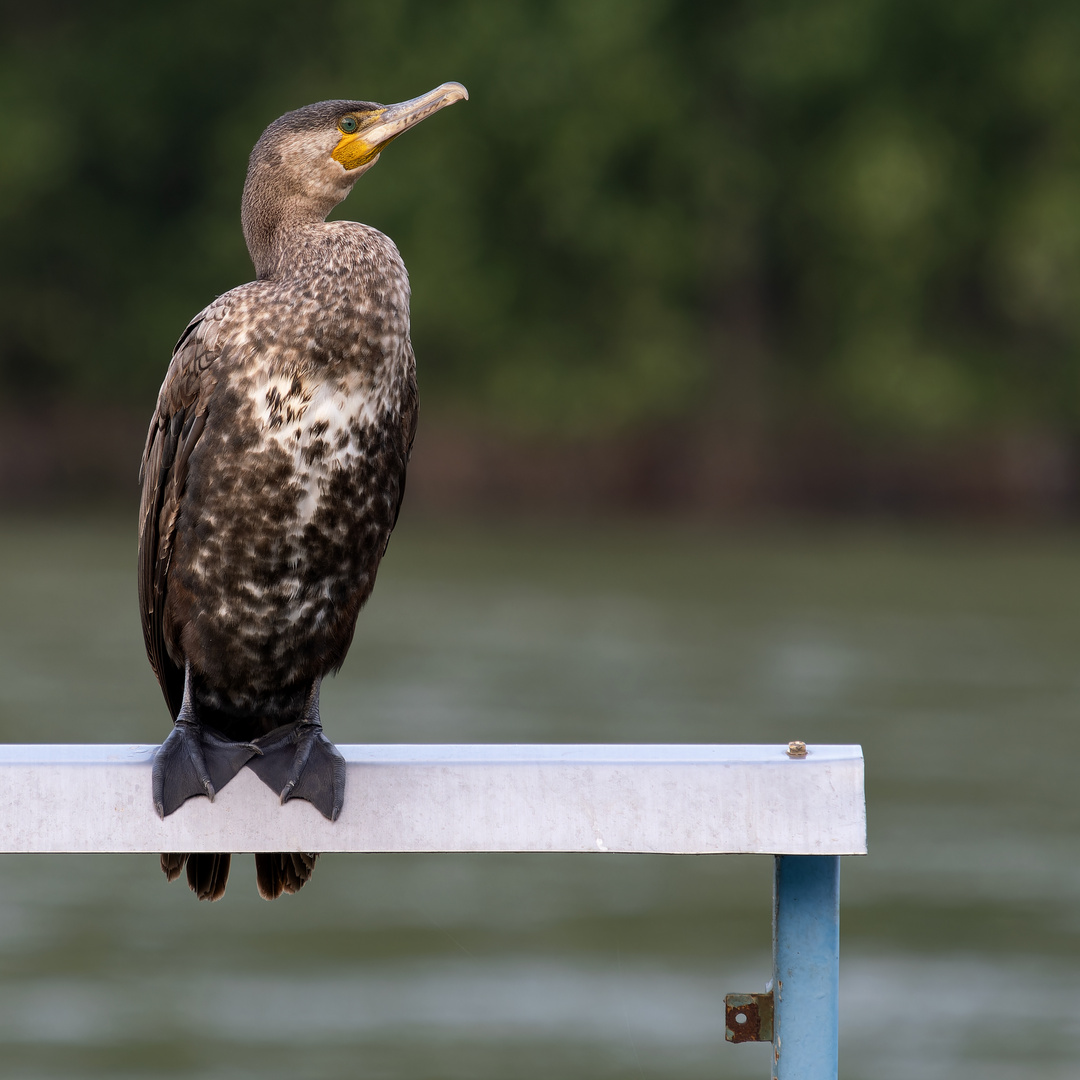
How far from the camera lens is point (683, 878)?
7414mm

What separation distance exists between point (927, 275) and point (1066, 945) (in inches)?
703

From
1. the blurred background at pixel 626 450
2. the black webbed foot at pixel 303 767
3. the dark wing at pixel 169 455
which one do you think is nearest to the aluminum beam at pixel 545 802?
the black webbed foot at pixel 303 767

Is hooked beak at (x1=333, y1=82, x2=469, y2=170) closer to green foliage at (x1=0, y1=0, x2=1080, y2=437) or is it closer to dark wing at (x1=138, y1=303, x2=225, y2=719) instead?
dark wing at (x1=138, y1=303, x2=225, y2=719)

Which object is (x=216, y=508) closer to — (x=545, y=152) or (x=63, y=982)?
(x=63, y=982)

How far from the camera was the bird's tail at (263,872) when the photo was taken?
2377 mm

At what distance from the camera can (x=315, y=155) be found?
276 centimetres

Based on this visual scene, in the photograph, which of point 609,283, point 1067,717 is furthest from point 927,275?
point 1067,717

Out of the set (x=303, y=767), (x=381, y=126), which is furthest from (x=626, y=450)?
(x=303, y=767)

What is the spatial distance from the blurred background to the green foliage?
62mm

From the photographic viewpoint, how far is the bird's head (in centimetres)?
276

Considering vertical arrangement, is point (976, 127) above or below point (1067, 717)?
above

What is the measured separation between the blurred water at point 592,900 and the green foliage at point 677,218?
9772 mm

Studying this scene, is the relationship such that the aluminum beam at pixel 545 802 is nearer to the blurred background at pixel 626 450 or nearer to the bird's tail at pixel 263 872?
the bird's tail at pixel 263 872

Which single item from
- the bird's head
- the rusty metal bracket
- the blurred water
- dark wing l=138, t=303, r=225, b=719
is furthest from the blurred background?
the rusty metal bracket
